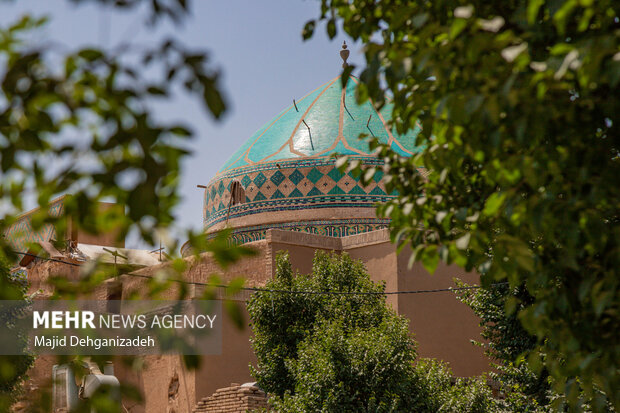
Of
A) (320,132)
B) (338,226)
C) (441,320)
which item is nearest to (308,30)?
(441,320)

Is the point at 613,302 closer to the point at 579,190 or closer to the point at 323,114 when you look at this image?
the point at 579,190

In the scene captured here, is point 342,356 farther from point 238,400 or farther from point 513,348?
point 238,400

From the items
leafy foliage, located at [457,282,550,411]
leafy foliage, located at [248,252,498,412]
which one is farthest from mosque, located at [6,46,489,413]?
leafy foliage, located at [457,282,550,411]

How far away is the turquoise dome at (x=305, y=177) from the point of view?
17.6 m

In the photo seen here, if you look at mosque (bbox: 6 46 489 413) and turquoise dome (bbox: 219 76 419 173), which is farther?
turquoise dome (bbox: 219 76 419 173)

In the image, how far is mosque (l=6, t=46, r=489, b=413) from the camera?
14.0 metres

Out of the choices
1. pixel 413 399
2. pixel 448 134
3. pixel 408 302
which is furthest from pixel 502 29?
pixel 408 302

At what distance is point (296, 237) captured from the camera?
49.6 feet

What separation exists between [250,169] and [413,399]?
9543mm

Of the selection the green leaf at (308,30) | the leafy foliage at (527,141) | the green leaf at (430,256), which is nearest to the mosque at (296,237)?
the green leaf at (308,30)

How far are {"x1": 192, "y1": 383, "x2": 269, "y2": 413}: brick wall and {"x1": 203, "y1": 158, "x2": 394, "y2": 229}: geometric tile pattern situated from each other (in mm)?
6034

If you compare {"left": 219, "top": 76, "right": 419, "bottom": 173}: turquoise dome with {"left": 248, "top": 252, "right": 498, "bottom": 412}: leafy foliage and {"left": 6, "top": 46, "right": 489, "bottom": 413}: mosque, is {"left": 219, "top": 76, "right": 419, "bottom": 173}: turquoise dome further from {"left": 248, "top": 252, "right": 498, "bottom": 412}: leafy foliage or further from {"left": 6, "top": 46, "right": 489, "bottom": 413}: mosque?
{"left": 248, "top": 252, "right": 498, "bottom": 412}: leafy foliage

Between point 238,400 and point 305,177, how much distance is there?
6.93m

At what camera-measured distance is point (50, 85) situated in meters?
2.10
